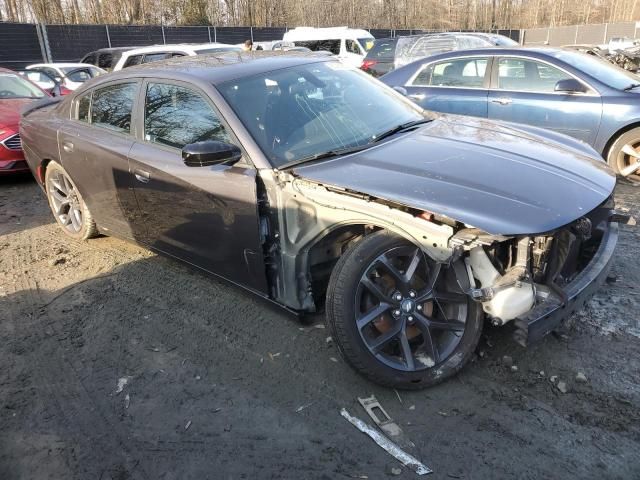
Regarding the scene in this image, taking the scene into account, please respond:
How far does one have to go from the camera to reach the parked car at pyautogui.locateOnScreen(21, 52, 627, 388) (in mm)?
2582

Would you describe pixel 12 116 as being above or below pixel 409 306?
above

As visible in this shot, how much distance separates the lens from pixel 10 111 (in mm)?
7414

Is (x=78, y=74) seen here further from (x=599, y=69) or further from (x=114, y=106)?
(x=599, y=69)

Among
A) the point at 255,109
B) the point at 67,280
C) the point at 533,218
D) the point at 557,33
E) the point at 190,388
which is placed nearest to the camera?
the point at 533,218

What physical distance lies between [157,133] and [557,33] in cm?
4074

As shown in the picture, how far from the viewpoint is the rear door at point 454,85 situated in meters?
6.34

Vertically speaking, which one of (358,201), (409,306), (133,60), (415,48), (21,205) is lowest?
(21,205)

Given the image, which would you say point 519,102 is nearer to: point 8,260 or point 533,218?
point 533,218

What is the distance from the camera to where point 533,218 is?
2438mm

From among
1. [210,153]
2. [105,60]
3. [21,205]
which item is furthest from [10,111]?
[105,60]

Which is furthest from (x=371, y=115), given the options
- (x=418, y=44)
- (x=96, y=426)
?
(x=418, y=44)

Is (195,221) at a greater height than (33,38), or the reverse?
(33,38)

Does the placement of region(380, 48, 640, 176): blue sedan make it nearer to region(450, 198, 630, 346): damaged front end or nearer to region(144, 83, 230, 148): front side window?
region(450, 198, 630, 346): damaged front end

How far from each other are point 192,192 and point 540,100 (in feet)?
14.5
